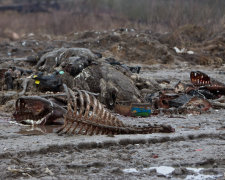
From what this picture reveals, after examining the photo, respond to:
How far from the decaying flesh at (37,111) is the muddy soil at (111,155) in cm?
20

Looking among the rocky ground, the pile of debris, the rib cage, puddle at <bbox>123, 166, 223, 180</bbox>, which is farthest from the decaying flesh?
puddle at <bbox>123, 166, 223, 180</bbox>

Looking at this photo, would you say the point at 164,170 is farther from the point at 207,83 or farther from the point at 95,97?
the point at 207,83

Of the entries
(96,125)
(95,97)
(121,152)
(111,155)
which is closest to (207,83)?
(95,97)

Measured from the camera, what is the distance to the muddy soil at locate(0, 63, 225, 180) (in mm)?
3511

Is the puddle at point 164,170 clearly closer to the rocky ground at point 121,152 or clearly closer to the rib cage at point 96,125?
the rocky ground at point 121,152

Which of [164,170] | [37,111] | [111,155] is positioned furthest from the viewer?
[37,111]

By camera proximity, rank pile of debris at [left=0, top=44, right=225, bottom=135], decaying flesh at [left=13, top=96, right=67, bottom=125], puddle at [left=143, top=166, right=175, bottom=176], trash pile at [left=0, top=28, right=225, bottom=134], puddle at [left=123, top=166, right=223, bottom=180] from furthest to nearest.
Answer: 1. decaying flesh at [left=13, top=96, right=67, bottom=125]
2. trash pile at [left=0, top=28, right=225, bottom=134]
3. pile of debris at [left=0, top=44, right=225, bottom=135]
4. puddle at [left=143, top=166, right=175, bottom=176]
5. puddle at [left=123, top=166, right=223, bottom=180]

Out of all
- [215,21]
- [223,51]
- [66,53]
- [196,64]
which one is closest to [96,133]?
[66,53]

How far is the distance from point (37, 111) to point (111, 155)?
6.82 feet

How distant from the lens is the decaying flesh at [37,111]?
18.6ft

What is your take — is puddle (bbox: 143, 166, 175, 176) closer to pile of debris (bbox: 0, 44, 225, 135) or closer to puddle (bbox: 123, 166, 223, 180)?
puddle (bbox: 123, 166, 223, 180)

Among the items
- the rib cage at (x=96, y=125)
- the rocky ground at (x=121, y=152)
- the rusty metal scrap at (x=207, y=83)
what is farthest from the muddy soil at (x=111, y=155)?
the rusty metal scrap at (x=207, y=83)

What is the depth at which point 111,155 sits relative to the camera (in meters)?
4.12

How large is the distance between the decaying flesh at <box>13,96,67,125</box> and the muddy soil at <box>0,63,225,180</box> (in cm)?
20
